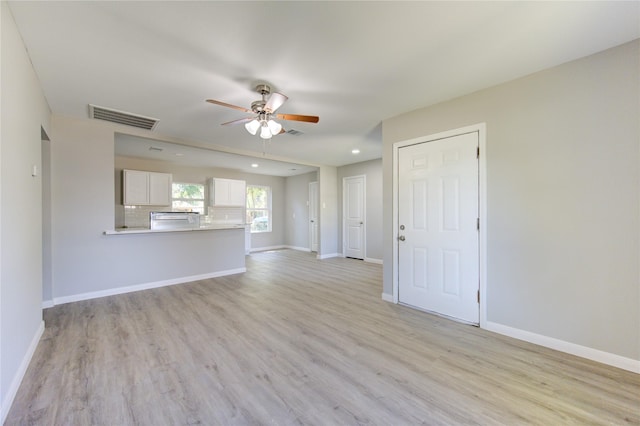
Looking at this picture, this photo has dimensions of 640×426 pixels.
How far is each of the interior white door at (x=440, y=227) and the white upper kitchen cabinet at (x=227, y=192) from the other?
530 centimetres

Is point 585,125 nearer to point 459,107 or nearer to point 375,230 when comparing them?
point 459,107

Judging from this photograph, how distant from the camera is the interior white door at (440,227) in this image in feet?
9.30

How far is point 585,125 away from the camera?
219 cm

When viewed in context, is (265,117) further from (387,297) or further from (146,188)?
(146,188)

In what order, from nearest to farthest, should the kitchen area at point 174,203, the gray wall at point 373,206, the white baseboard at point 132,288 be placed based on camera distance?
the white baseboard at point 132,288
the kitchen area at point 174,203
the gray wall at point 373,206

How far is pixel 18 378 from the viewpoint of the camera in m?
1.81

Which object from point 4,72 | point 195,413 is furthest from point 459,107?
point 4,72

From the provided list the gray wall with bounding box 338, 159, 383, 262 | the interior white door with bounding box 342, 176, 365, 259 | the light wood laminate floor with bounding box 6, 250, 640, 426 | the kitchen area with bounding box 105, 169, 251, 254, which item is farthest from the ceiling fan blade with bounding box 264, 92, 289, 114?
the interior white door with bounding box 342, 176, 365, 259

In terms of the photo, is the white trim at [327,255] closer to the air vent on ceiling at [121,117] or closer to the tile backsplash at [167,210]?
the tile backsplash at [167,210]

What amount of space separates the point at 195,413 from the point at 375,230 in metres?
5.32

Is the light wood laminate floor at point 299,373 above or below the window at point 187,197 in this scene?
below

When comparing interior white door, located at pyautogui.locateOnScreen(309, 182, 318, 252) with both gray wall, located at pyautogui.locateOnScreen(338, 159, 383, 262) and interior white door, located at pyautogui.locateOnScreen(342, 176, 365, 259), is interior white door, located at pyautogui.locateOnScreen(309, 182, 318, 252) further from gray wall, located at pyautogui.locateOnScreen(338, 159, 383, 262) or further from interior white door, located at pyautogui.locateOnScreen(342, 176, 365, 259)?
gray wall, located at pyautogui.locateOnScreen(338, 159, 383, 262)

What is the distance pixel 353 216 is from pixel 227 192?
356cm

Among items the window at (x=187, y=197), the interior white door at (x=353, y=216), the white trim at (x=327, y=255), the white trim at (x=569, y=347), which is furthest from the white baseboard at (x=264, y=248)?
the white trim at (x=569, y=347)
